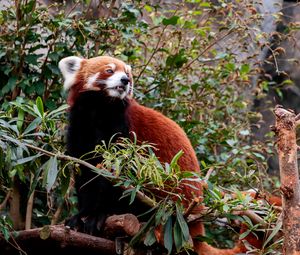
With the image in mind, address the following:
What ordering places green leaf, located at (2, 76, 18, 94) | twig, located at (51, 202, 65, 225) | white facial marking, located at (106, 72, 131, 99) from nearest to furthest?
white facial marking, located at (106, 72, 131, 99)
green leaf, located at (2, 76, 18, 94)
twig, located at (51, 202, 65, 225)

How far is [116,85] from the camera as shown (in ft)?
13.9

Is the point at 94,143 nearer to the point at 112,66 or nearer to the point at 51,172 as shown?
the point at 112,66

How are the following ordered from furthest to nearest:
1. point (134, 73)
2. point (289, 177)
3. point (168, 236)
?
point (134, 73) → point (168, 236) → point (289, 177)

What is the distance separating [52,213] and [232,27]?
2180mm

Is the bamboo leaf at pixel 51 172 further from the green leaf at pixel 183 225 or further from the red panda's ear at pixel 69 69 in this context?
the red panda's ear at pixel 69 69

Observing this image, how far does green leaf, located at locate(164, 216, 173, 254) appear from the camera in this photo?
3.38m

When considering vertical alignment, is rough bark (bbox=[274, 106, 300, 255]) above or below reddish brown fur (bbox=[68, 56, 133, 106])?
above

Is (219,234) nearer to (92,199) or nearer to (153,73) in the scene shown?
(153,73)

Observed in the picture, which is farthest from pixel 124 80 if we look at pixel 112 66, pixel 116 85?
pixel 112 66

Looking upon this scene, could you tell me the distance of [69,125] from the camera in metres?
4.25

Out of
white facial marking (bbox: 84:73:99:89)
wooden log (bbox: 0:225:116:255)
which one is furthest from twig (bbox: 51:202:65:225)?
white facial marking (bbox: 84:73:99:89)

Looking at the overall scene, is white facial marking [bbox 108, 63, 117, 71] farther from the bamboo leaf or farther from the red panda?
the bamboo leaf

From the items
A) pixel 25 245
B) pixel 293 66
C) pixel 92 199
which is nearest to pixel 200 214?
pixel 92 199

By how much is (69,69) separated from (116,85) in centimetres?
46
